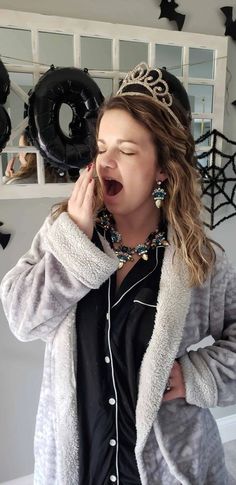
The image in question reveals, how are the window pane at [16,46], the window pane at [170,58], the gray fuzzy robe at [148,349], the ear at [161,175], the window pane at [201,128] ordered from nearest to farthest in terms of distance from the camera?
the gray fuzzy robe at [148,349]
the ear at [161,175]
the window pane at [16,46]
the window pane at [170,58]
the window pane at [201,128]

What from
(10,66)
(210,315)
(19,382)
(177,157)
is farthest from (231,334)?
(10,66)

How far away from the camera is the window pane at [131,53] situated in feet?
5.00

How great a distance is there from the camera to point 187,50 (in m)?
1.62

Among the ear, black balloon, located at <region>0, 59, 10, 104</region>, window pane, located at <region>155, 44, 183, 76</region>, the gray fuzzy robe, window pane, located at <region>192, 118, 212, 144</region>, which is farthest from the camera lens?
window pane, located at <region>192, 118, 212, 144</region>

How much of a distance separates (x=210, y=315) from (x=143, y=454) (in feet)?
1.15

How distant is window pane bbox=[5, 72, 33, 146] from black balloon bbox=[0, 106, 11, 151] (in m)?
0.12

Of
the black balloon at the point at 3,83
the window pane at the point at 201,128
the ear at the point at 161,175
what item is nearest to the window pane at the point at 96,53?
the black balloon at the point at 3,83

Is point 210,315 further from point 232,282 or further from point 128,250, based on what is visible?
point 128,250

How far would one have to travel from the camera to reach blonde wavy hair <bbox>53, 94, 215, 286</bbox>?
2.81 feet

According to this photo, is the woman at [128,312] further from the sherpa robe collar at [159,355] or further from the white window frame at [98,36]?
the white window frame at [98,36]

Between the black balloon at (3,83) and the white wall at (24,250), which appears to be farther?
the white wall at (24,250)

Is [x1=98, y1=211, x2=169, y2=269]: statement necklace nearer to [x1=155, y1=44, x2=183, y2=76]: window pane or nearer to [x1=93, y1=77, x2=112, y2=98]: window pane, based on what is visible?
[x1=93, y1=77, x2=112, y2=98]: window pane

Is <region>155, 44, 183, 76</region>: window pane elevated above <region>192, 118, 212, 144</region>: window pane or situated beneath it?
elevated above

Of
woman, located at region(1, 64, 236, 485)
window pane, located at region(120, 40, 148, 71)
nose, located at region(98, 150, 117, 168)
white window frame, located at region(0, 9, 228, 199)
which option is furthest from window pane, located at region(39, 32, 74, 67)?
nose, located at region(98, 150, 117, 168)
